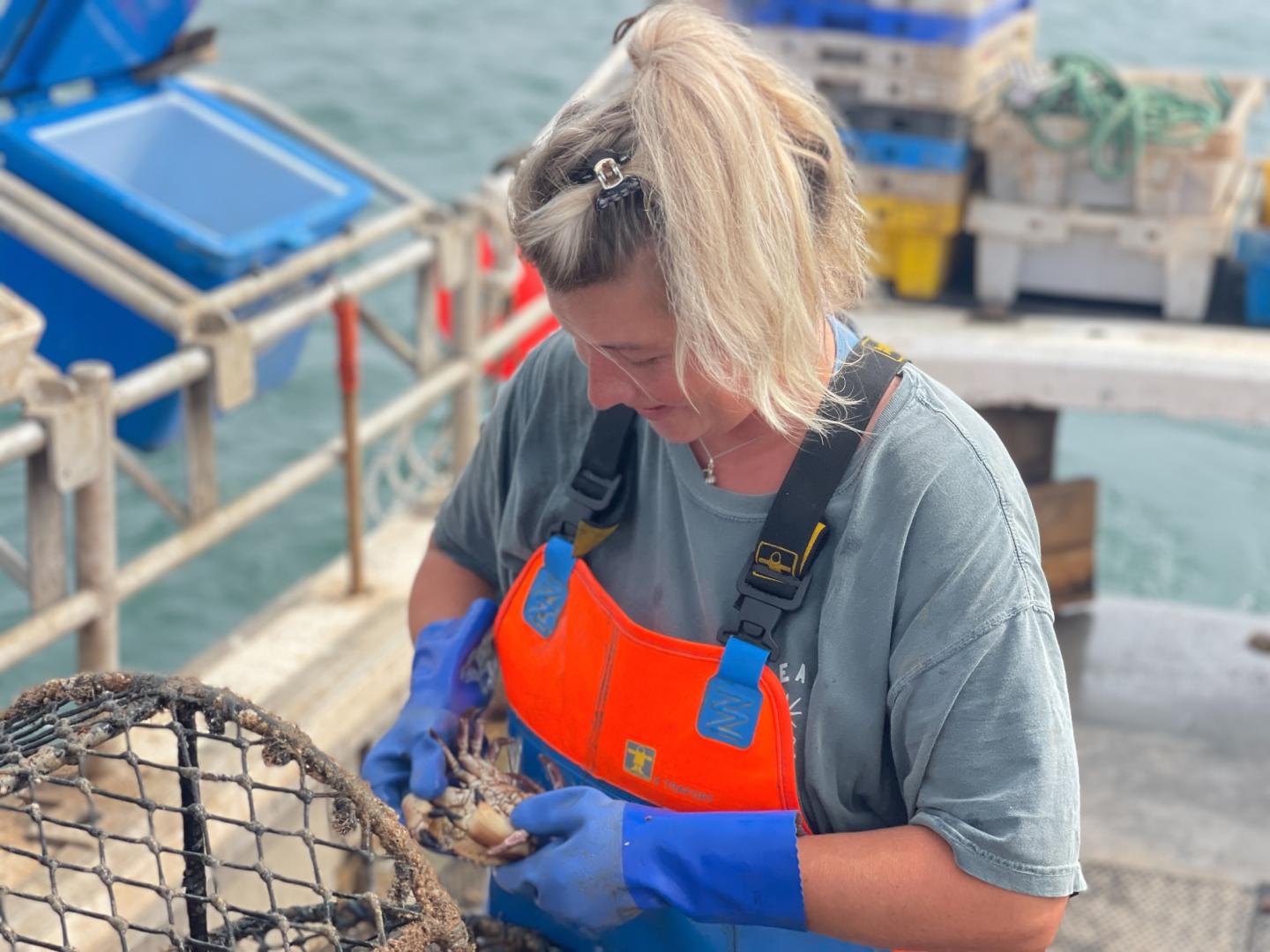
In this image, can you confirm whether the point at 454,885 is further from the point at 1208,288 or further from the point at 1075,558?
the point at 1208,288

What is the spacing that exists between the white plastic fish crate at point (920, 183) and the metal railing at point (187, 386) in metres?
1.19

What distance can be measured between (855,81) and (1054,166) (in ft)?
2.03

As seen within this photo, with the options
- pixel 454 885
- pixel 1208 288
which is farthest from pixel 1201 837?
pixel 454 885

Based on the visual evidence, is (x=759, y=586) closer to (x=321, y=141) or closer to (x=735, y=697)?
(x=735, y=697)

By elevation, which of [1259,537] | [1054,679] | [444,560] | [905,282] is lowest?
[1259,537]

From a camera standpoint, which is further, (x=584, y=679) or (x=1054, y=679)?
(x=584, y=679)

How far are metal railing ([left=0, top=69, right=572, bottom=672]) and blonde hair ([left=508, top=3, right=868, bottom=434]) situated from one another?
1717 mm

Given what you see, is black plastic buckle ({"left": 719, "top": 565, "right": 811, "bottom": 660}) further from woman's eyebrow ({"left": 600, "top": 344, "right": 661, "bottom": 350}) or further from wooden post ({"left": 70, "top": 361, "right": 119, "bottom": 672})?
wooden post ({"left": 70, "top": 361, "right": 119, "bottom": 672})

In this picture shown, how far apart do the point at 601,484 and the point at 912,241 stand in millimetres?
2678

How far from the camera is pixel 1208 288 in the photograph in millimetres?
3926

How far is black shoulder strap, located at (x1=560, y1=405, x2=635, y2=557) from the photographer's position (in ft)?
5.41

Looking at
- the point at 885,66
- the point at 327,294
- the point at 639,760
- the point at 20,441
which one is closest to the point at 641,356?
the point at 639,760

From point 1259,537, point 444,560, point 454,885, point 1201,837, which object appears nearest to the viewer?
point 444,560

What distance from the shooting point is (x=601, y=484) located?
1647 millimetres
